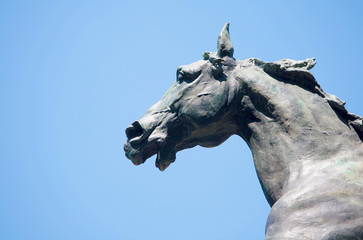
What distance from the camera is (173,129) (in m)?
4.39

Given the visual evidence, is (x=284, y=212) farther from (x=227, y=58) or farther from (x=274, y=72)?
(x=227, y=58)

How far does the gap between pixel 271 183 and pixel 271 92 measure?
2.25ft

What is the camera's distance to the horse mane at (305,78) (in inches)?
159

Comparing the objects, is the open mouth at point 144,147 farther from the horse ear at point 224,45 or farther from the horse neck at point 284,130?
the horse ear at point 224,45

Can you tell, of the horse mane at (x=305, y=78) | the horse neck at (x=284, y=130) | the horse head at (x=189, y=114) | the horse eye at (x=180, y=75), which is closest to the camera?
the horse neck at (x=284, y=130)

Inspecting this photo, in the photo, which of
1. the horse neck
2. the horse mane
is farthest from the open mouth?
the horse mane

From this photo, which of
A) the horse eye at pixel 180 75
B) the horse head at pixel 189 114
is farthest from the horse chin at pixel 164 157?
the horse eye at pixel 180 75

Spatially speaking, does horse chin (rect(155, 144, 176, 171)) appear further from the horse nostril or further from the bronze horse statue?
the horse nostril

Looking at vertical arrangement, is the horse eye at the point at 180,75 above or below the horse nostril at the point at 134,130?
above

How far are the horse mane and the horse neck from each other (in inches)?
2.2

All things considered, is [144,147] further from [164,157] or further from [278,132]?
[278,132]

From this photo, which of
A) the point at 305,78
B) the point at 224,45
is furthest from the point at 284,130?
the point at 224,45

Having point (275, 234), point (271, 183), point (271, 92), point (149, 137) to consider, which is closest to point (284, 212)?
point (275, 234)

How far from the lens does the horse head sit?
4.31m
